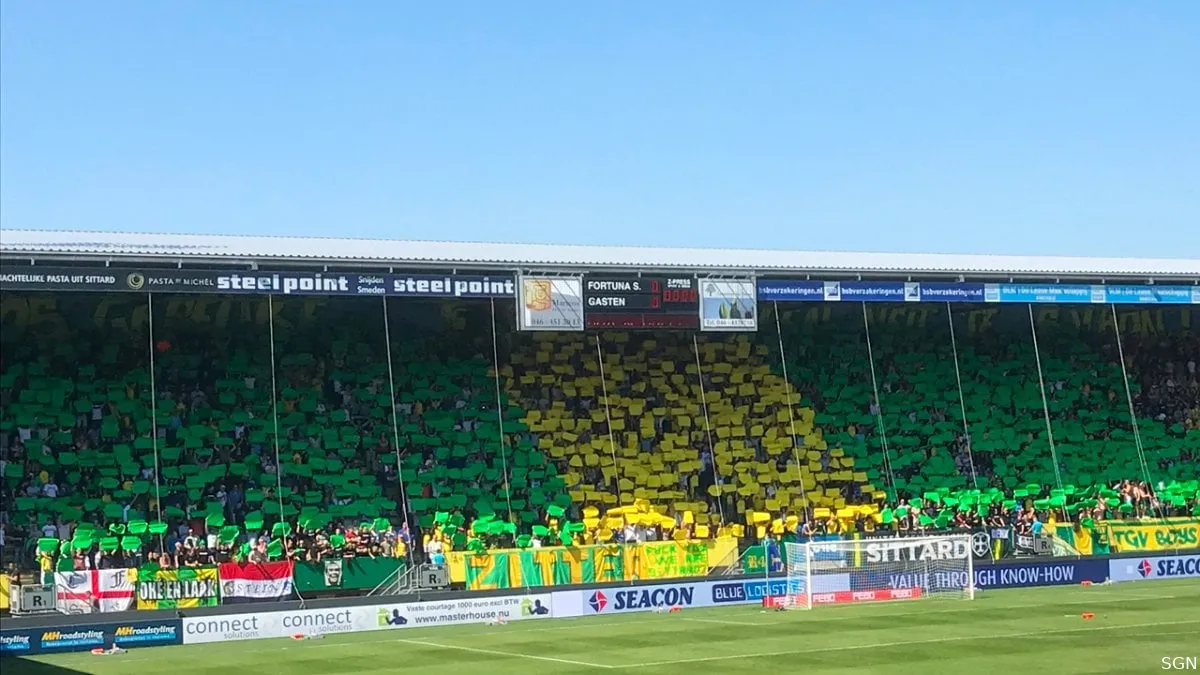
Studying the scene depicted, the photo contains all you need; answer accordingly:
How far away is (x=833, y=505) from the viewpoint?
41812 millimetres

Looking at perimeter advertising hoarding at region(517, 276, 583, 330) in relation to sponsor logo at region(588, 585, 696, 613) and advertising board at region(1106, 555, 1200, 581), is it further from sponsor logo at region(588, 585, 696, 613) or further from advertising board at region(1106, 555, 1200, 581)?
advertising board at region(1106, 555, 1200, 581)

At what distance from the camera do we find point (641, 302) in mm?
36531

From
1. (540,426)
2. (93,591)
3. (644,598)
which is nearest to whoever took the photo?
(93,591)

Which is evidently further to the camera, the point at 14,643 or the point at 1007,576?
the point at 1007,576

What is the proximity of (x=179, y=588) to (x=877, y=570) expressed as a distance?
47.2 ft

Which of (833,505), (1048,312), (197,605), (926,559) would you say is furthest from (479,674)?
(1048,312)

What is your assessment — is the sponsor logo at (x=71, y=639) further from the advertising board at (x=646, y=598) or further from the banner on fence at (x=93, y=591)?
the advertising board at (x=646, y=598)

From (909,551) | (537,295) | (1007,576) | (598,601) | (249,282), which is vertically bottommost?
(1007,576)

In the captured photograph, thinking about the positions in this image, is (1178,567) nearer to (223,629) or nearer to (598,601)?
(598,601)

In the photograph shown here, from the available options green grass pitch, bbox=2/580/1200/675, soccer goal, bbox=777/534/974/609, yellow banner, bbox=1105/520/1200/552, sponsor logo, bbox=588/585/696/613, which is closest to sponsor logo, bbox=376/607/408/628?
green grass pitch, bbox=2/580/1200/675

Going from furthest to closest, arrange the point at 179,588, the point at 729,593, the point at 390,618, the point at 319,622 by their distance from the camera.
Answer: the point at 729,593
the point at 179,588
the point at 390,618
the point at 319,622

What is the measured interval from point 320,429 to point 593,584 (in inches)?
325

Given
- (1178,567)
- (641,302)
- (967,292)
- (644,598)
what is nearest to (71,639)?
(644,598)

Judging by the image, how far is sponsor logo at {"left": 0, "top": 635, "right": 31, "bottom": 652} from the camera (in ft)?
89.4
